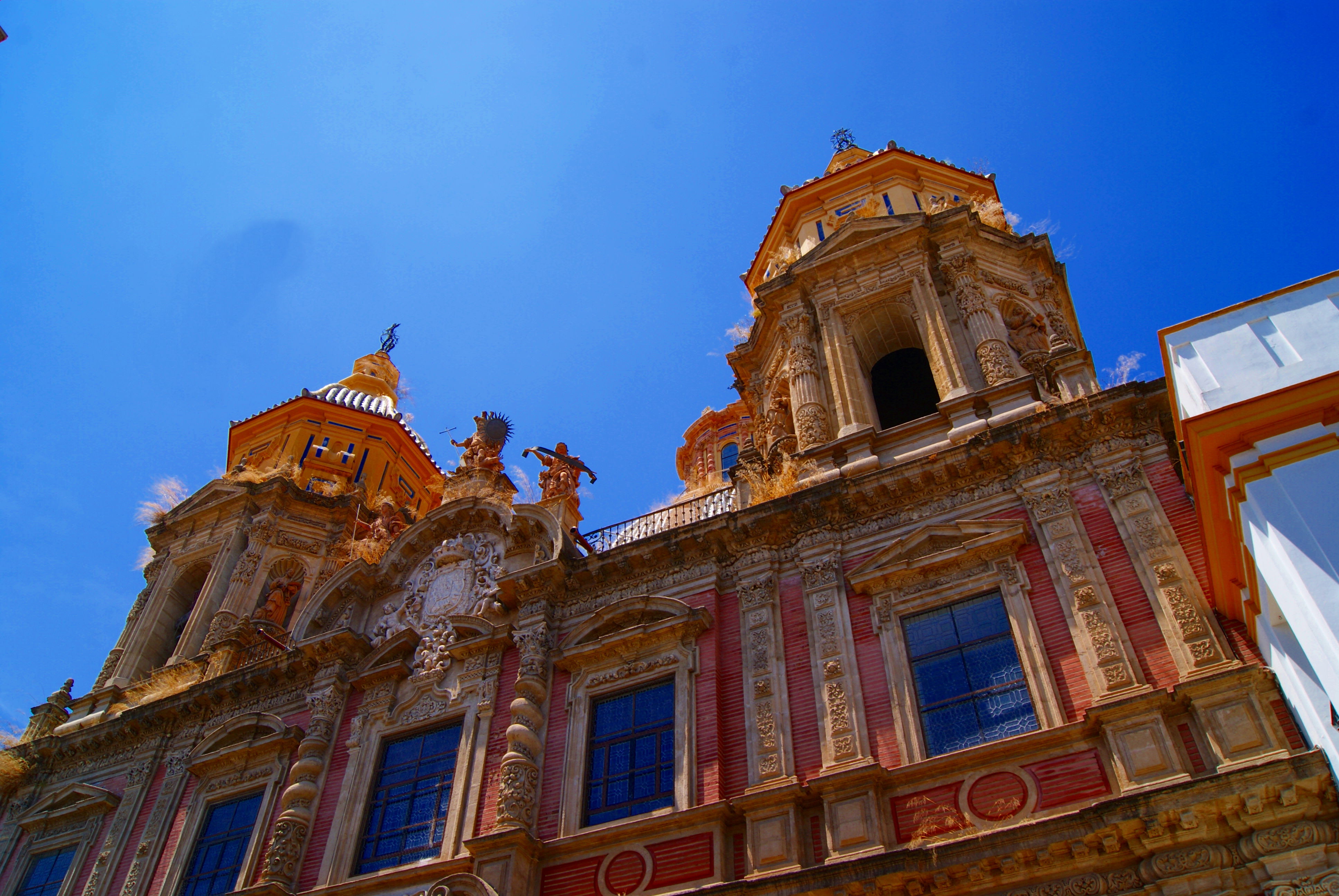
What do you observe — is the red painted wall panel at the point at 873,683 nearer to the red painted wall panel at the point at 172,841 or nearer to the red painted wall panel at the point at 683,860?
the red painted wall panel at the point at 683,860

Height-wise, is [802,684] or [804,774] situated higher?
[802,684]

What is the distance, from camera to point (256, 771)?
60.1 feet

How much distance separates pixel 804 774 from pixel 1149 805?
4248 millimetres

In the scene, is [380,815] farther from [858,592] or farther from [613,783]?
[858,592]

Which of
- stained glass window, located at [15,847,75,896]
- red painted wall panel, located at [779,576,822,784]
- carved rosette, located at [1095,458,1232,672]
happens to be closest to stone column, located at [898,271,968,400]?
carved rosette, located at [1095,458,1232,672]

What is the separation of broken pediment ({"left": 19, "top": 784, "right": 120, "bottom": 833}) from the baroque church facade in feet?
0.24

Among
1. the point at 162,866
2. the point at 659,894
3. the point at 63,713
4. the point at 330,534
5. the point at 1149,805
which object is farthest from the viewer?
the point at 330,534

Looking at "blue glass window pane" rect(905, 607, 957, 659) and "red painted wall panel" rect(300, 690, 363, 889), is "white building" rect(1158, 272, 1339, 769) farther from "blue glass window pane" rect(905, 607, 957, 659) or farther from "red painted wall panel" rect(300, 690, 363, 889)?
"red painted wall panel" rect(300, 690, 363, 889)

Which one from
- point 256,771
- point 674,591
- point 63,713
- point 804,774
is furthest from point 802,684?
point 63,713

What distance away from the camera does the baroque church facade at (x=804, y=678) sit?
1134 centimetres

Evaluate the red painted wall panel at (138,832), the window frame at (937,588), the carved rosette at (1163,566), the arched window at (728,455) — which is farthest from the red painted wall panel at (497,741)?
the arched window at (728,455)

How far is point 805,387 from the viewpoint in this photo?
19.2 m

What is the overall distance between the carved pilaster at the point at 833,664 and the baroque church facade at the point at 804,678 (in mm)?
51

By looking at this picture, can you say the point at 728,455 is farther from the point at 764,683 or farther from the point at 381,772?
the point at 764,683
